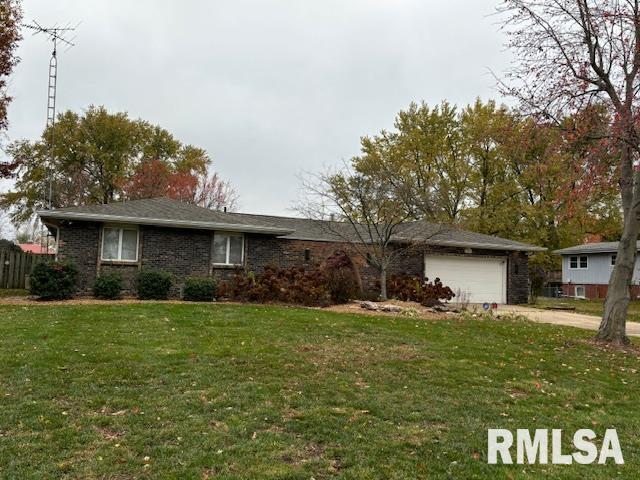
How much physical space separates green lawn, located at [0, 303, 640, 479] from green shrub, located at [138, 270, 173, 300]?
181 inches

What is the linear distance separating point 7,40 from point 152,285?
9.06m

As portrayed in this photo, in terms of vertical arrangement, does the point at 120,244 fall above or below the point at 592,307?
above

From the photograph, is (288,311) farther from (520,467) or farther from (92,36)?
(92,36)

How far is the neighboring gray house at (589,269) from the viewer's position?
30766mm

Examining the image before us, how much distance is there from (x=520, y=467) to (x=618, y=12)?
9.23 m

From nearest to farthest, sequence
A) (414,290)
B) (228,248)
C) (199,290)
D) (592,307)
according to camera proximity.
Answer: (199,290) < (228,248) < (414,290) < (592,307)

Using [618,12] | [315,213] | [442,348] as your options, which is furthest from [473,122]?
[442,348]

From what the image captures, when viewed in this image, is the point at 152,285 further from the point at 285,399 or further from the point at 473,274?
the point at 473,274

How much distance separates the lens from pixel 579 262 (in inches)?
1312

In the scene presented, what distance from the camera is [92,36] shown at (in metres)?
16.2

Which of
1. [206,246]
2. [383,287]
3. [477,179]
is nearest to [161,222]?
[206,246]

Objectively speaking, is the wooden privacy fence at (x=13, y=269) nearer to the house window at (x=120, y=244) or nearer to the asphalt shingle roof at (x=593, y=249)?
the house window at (x=120, y=244)

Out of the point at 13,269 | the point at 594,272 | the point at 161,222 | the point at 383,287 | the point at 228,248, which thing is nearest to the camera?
the point at 161,222

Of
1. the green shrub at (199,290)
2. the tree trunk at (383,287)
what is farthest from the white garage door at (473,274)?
the green shrub at (199,290)
